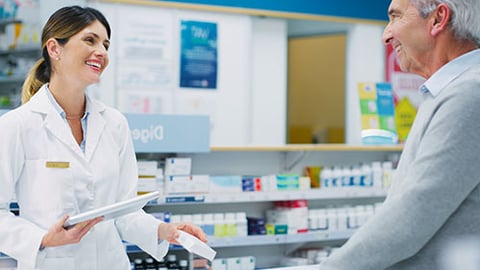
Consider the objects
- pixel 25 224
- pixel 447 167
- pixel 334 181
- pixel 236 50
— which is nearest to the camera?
pixel 447 167

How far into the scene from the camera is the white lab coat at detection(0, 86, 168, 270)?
2.07 m

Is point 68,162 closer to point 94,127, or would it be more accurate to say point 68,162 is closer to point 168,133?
point 94,127

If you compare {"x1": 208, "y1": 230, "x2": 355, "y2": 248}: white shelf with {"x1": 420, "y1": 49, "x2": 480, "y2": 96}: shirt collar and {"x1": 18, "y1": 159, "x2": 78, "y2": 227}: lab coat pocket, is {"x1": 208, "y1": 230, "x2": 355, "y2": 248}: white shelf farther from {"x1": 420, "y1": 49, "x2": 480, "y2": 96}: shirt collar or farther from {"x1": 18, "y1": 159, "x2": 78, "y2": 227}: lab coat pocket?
{"x1": 420, "y1": 49, "x2": 480, "y2": 96}: shirt collar

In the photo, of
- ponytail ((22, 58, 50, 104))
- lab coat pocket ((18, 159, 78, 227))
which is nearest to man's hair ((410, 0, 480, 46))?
lab coat pocket ((18, 159, 78, 227))

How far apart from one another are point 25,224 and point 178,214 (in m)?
2.38

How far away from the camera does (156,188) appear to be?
404cm

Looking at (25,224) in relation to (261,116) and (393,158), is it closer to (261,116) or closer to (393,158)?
(393,158)

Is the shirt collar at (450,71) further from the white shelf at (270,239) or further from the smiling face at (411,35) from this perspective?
the white shelf at (270,239)

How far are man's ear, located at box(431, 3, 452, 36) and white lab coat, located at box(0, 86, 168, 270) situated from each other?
1.22 meters

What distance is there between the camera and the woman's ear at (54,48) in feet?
7.38

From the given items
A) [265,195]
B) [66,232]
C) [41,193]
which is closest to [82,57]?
[41,193]

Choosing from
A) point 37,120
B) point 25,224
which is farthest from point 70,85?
point 25,224

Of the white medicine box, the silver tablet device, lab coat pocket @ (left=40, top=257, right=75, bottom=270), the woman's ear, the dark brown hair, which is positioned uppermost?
the dark brown hair

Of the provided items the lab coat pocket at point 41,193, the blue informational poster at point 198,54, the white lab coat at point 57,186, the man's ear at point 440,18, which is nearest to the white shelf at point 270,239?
the white lab coat at point 57,186
